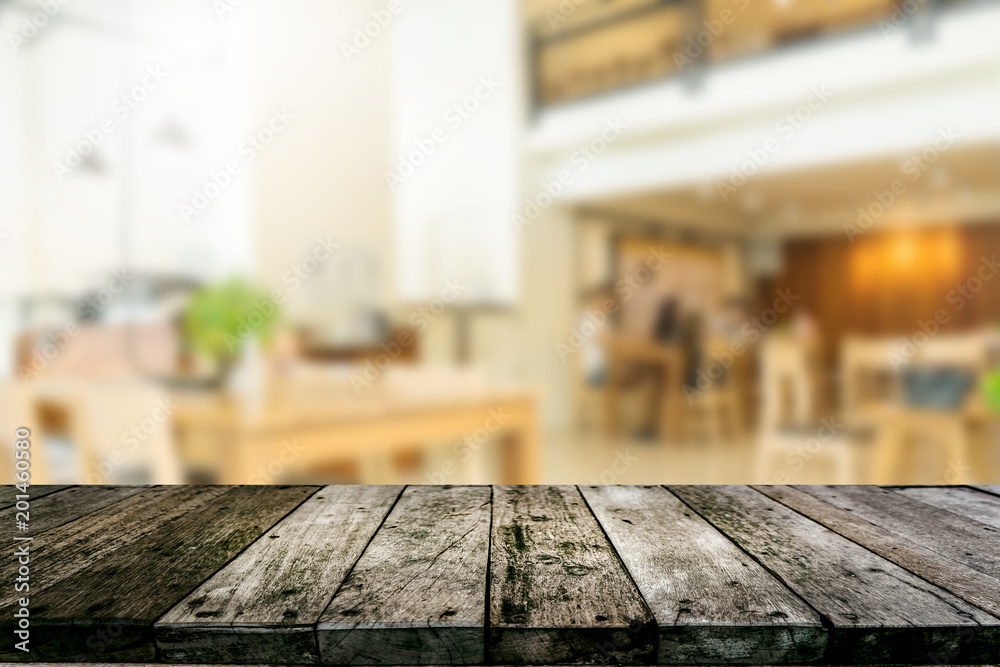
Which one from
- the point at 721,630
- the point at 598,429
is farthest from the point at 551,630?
the point at 598,429

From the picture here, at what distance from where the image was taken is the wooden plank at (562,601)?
0.44 meters

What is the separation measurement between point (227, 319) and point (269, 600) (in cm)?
113

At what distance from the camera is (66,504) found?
2.62 ft

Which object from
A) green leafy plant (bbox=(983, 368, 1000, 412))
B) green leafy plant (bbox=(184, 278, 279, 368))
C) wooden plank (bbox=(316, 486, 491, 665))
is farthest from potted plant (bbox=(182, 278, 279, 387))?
green leafy plant (bbox=(983, 368, 1000, 412))

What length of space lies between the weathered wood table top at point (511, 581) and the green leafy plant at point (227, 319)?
0.71m

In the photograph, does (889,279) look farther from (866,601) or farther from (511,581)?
(511,581)

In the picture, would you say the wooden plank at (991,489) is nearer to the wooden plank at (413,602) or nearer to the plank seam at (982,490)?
the plank seam at (982,490)

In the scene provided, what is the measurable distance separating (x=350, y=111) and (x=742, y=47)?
95 cm

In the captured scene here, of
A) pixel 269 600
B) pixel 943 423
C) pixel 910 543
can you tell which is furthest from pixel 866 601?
pixel 943 423

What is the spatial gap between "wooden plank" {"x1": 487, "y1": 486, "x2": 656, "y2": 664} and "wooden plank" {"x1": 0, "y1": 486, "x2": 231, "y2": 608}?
363 millimetres

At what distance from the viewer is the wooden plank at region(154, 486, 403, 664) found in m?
0.45

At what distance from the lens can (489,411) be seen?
153 cm

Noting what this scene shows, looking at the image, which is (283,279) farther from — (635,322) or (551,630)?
(551,630)

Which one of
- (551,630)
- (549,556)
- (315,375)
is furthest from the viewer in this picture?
(315,375)
